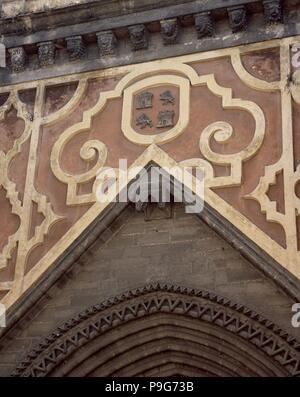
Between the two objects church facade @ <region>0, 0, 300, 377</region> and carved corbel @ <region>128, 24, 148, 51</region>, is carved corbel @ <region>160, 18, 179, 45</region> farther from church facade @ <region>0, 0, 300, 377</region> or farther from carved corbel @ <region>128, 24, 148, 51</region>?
carved corbel @ <region>128, 24, 148, 51</region>

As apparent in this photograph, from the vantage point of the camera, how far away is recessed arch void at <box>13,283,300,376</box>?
8.56m

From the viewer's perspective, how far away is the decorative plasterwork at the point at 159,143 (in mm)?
9078

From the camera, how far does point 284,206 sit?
8914mm

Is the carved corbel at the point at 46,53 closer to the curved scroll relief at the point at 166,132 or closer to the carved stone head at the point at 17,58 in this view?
the carved stone head at the point at 17,58

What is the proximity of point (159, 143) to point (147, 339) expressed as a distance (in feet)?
7.13

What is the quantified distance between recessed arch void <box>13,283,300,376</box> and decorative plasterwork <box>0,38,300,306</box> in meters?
0.75

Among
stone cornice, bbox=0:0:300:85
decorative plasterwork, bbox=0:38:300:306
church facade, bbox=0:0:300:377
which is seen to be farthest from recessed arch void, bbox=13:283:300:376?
stone cornice, bbox=0:0:300:85

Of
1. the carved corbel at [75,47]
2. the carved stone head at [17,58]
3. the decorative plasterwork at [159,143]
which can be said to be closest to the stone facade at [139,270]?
the decorative plasterwork at [159,143]

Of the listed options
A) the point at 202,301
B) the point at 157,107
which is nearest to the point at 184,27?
the point at 157,107

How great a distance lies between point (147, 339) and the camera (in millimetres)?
8875

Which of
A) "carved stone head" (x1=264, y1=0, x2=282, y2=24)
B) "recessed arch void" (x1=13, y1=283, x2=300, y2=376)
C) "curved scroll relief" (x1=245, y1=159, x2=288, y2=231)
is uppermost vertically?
"carved stone head" (x1=264, y1=0, x2=282, y2=24)

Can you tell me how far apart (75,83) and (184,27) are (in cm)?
144

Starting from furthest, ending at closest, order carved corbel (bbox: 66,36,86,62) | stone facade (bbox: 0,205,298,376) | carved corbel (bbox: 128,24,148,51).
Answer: carved corbel (bbox: 66,36,86,62), carved corbel (bbox: 128,24,148,51), stone facade (bbox: 0,205,298,376)

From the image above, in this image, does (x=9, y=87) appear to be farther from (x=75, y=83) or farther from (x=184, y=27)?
(x=184, y=27)
